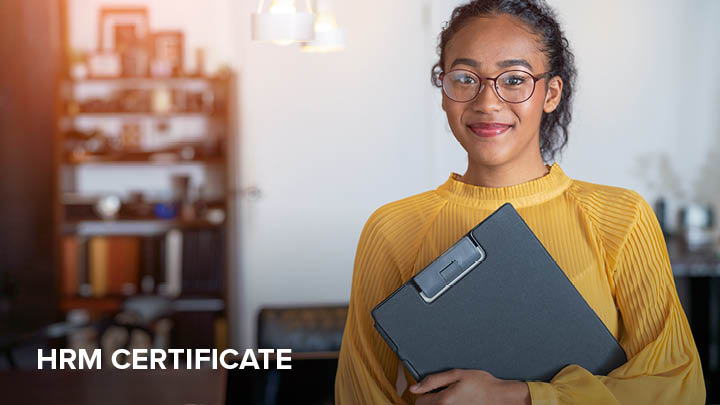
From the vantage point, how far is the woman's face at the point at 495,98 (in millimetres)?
1045

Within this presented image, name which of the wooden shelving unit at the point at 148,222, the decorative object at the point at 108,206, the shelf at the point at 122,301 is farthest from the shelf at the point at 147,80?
the shelf at the point at 122,301

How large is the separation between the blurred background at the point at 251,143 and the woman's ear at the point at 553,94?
2.65 m

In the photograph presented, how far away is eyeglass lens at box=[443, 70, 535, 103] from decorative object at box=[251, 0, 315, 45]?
2.67 feet

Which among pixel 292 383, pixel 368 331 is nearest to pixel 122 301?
pixel 292 383

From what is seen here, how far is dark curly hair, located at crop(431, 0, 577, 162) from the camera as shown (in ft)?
3.56

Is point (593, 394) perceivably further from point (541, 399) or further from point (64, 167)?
point (64, 167)

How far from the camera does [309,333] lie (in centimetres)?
221

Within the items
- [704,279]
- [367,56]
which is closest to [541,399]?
[704,279]

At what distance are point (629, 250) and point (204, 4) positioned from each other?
3785mm

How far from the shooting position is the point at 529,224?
1.10m

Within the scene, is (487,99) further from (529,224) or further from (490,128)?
(529,224)

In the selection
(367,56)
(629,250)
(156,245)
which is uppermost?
(367,56)

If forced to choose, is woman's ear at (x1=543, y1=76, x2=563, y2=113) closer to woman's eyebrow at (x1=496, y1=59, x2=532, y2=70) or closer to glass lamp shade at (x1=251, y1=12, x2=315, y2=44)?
woman's eyebrow at (x1=496, y1=59, x2=532, y2=70)

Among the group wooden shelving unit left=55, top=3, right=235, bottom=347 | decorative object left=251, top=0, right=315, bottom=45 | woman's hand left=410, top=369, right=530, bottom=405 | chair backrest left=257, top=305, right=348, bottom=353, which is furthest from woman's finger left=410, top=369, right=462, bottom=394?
wooden shelving unit left=55, top=3, right=235, bottom=347
